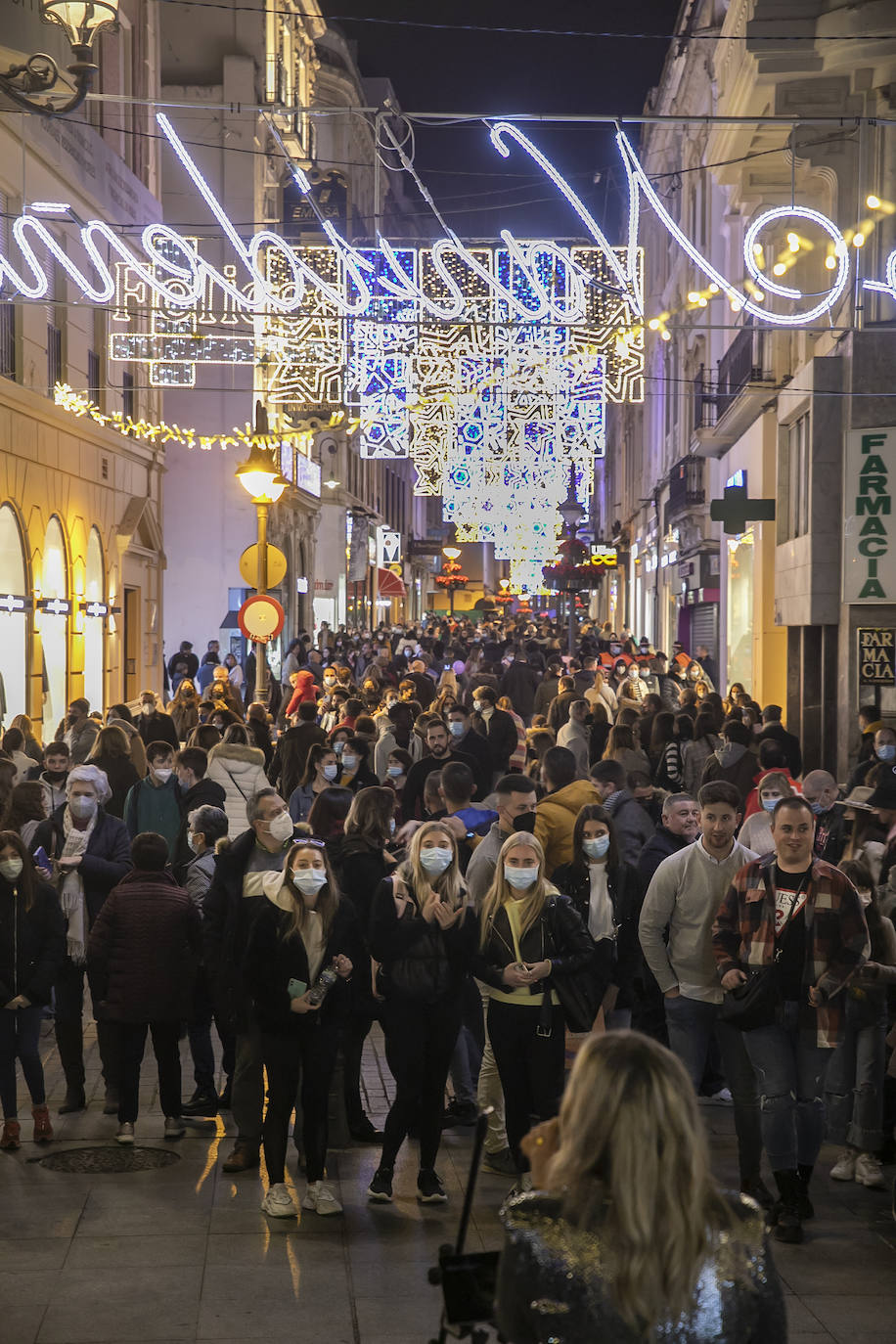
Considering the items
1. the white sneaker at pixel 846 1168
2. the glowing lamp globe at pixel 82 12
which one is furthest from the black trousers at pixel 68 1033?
the glowing lamp globe at pixel 82 12

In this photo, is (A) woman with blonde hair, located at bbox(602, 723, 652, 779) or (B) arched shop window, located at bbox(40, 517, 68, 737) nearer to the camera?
(A) woman with blonde hair, located at bbox(602, 723, 652, 779)

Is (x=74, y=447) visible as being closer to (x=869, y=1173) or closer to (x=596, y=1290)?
(x=869, y=1173)

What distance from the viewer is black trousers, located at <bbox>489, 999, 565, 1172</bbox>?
24.1 feet

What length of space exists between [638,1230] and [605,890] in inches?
210

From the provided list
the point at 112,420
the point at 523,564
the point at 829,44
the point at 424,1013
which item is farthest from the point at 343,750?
the point at 523,564

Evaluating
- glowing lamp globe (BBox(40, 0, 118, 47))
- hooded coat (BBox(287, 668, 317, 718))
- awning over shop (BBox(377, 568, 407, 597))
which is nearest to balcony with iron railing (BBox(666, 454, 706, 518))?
awning over shop (BBox(377, 568, 407, 597))

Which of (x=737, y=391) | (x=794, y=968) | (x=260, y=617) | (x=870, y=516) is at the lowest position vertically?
(x=794, y=968)

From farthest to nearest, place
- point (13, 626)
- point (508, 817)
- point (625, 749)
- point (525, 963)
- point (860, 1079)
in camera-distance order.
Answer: point (13, 626) → point (625, 749) → point (508, 817) → point (860, 1079) → point (525, 963)

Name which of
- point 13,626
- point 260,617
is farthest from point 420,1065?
point 13,626

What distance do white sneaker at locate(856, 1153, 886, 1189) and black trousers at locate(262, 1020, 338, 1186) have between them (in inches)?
98.3

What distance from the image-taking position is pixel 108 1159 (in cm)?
783

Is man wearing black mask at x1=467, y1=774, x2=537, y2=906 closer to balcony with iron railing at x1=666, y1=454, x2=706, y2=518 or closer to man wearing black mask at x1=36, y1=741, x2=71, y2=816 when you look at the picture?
man wearing black mask at x1=36, y1=741, x2=71, y2=816

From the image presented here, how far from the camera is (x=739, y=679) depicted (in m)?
29.7

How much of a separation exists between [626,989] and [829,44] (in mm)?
13103
